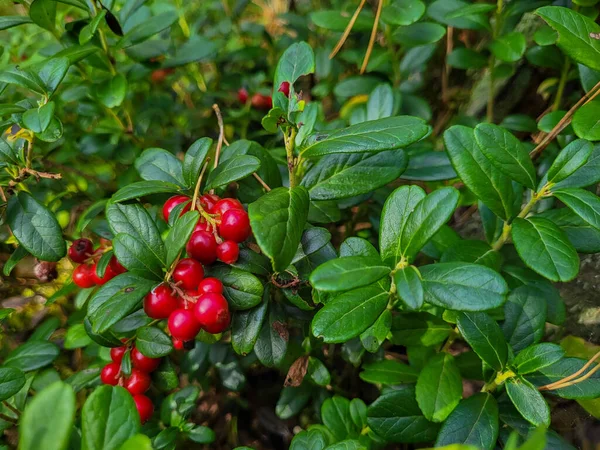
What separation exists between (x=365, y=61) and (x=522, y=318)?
1254mm

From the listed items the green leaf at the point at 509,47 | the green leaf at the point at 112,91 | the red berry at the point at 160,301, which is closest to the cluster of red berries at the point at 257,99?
the green leaf at the point at 112,91

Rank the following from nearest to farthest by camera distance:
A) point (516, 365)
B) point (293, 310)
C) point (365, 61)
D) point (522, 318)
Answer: point (516, 365) → point (522, 318) → point (293, 310) → point (365, 61)

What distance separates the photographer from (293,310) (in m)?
1.30

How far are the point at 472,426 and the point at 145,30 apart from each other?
167 centimetres

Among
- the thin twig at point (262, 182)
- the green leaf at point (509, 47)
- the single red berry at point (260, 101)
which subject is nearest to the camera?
the thin twig at point (262, 182)

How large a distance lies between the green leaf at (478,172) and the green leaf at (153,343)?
2.88 ft

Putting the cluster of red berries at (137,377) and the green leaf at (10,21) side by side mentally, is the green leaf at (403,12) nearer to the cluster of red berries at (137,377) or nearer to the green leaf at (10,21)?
the green leaf at (10,21)

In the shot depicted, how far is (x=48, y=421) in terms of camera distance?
620mm

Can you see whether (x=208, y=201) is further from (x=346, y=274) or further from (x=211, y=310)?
(x=346, y=274)

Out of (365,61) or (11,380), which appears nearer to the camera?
(11,380)

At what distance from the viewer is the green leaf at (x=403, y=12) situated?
159 centimetres

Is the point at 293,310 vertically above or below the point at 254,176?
below

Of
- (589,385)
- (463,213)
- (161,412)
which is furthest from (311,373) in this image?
(463,213)

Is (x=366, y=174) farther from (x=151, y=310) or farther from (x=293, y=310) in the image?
(x=151, y=310)
